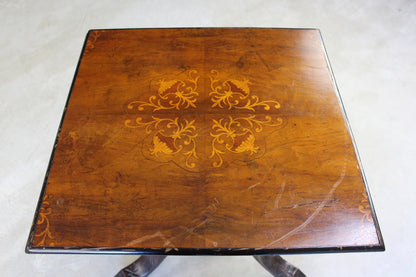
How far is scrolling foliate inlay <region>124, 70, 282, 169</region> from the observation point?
3.38 ft

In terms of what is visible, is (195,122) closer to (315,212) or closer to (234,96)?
(234,96)

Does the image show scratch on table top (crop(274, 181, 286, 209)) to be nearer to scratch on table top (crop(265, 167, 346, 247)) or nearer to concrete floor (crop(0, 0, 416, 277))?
scratch on table top (crop(265, 167, 346, 247))

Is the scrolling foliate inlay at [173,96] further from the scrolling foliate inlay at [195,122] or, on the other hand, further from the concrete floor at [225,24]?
Result: the concrete floor at [225,24]

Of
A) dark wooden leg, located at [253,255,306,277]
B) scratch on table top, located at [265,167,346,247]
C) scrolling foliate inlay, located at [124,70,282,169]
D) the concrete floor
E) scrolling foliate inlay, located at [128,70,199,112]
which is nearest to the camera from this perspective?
scratch on table top, located at [265,167,346,247]

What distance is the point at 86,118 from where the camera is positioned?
1117 millimetres

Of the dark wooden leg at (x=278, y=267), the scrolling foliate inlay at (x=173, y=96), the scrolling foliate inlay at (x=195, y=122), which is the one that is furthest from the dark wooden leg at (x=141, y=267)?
the scrolling foliate inlay at (x=173, y=96)

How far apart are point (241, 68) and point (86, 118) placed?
0.67m

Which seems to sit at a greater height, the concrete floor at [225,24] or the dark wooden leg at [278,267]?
the concrete floor at [225,24]

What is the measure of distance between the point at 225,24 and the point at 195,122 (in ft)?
5.22

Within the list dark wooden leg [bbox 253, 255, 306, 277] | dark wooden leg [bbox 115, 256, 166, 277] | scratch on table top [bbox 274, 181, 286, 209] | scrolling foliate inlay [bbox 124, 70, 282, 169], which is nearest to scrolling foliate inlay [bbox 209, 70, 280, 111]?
scrolling foliate inlay [bbox 124, 70, 282, 169]

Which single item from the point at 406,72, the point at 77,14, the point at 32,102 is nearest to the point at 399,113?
the point at 406,72

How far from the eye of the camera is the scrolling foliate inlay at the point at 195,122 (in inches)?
40.5

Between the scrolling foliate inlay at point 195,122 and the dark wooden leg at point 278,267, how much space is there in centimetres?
55

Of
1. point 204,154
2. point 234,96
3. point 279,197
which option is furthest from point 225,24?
point 279,197
